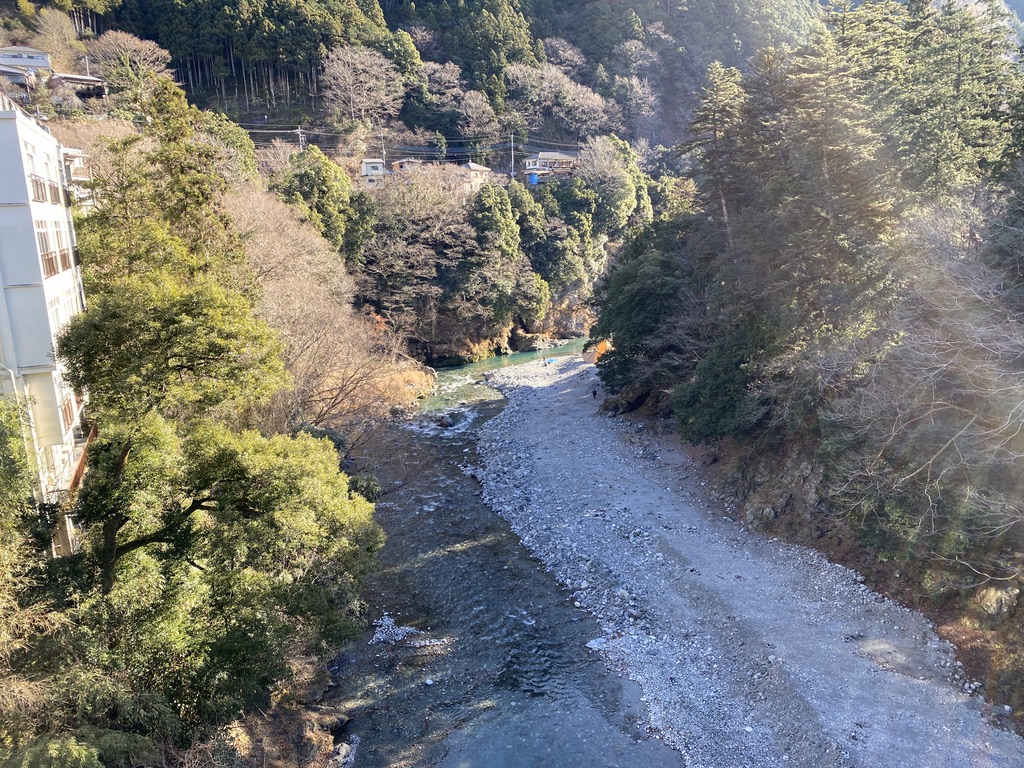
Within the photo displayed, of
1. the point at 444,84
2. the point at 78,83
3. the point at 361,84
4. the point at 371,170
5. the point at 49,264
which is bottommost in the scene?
the point at 49,264

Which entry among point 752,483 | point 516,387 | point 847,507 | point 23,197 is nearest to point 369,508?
point 23,197

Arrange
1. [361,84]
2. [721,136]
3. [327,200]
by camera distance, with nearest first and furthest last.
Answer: [721,136] → [327,200] → [361,84]

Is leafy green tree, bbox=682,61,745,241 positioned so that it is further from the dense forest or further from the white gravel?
the white gravel

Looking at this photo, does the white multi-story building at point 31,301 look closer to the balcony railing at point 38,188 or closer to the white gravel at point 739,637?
the balcony railing at point 38,188

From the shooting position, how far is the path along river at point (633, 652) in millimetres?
9602

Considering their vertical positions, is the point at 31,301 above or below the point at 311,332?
above

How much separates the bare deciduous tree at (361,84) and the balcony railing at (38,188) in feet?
122

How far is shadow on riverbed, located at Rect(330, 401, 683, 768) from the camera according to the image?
32.5ft

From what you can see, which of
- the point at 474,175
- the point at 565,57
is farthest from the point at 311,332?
the point at 565,57

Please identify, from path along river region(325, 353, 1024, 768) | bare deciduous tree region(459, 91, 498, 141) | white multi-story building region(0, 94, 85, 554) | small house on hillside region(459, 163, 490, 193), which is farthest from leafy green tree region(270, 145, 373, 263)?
white multi-story building region(0, 94, 85, 554)

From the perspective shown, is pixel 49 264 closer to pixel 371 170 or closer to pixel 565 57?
pixel 371 170

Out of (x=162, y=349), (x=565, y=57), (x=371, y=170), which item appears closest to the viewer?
(x=162, y=349)

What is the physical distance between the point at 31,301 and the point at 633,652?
1139 cm

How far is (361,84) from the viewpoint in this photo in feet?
140
